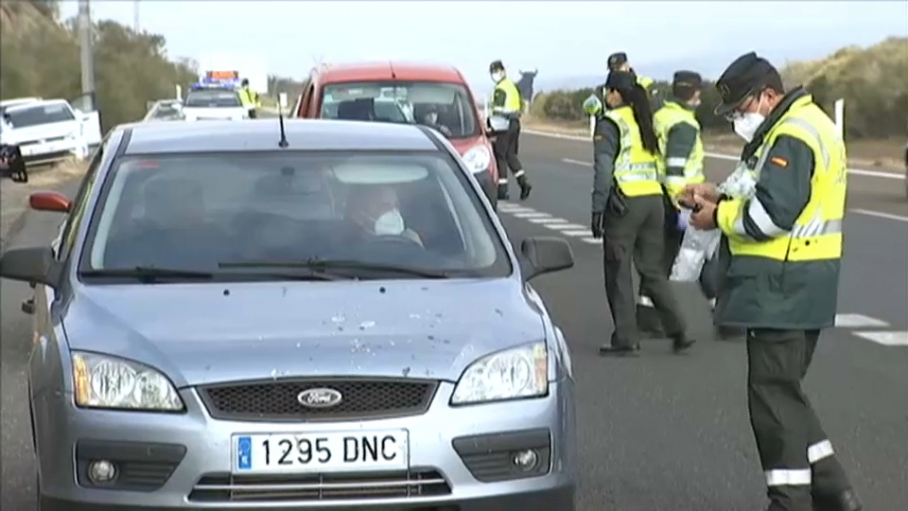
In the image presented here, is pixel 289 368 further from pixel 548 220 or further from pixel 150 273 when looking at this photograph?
pixel 548 220

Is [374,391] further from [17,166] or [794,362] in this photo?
[17,166]

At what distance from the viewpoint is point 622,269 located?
10.8 meters

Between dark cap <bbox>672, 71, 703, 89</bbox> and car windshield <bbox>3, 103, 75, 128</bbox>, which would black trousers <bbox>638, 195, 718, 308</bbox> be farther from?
car windshield <bbox>3, 103, 75, 128</bbox>

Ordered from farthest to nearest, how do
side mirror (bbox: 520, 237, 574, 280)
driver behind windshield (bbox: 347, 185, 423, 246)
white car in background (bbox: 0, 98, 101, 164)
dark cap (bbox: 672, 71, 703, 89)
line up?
white car in background (bbox: 0, 98, 101, 164)
dark cap (bbox: 672, 71, 703, 89)
side mirror (bbox: 520, 237, 574, 280)
driver behind windshield (bbox: 347, 185, 423, 246)

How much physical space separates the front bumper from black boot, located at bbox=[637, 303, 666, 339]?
6.08m

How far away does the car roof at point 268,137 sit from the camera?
22.9 ft

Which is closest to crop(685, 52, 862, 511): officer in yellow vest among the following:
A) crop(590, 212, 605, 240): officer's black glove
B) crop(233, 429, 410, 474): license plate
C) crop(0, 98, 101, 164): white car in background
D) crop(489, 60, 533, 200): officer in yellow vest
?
crop(233, 429, 410, 474): license plate

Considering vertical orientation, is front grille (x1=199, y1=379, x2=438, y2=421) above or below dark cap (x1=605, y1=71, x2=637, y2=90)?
below

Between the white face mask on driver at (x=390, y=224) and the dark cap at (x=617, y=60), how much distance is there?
542cm

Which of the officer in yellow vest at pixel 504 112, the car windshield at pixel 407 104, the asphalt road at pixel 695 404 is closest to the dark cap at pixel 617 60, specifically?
the asphalt road at pixel 695 404

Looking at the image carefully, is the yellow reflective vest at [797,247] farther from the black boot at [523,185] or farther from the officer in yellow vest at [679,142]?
the black boot at [523,185]

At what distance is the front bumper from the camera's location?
5266 millimetres

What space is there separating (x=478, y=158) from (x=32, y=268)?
958 cm

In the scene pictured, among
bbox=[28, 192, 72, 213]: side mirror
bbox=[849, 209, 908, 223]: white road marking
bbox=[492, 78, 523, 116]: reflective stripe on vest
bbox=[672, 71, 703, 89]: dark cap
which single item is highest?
bbox=[672, 71, 703, 89]: dark cap
